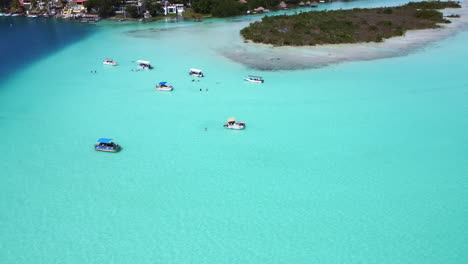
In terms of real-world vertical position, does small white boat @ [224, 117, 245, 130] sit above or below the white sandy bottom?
below

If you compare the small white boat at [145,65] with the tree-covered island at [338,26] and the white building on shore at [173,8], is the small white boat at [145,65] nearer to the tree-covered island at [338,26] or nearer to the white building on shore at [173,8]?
the tree-covered island at [338,26]

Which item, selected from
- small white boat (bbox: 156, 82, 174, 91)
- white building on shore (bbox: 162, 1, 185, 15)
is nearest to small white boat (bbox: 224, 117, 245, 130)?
small white boat (bbox: 156, 82, 174, 91)

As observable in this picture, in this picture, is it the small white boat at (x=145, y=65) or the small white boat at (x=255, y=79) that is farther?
the small white boat at (x=145, y=65)

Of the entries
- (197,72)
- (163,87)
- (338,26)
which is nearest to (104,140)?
(163,87)

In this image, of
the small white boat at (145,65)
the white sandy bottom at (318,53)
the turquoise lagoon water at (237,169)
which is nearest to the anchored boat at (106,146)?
the turquoise lagoon water at (237,169)

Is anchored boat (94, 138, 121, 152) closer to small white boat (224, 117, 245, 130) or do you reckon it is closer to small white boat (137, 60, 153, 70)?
small white boat (224, 117, 245, 130)

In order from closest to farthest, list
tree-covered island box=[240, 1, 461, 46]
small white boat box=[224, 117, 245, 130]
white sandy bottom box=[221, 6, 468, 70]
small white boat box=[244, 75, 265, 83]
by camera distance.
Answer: small white boat box=[224, 117, 245, 130], small white boat box=[244, 75, 265, 83], white sandy bottom box=[221, 6, 468, 70], tree-covered island box=[240, 1, 461, 46]
